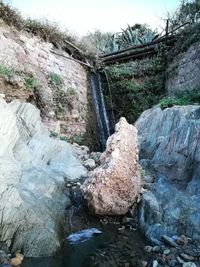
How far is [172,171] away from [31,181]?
112 inches

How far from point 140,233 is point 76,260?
1406 mm

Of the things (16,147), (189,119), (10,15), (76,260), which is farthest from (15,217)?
(10,15)

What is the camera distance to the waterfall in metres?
11.0

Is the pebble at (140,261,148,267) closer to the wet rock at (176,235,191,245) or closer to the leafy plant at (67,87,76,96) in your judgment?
the wet rock at (176,235,191,245)

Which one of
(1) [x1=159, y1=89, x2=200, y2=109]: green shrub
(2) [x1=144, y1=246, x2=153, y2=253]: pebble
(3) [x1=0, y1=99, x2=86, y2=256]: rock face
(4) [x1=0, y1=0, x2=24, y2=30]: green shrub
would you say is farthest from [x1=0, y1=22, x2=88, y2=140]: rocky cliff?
(2) [x1=144, y1=246, x2=153, y2=253]: pebble

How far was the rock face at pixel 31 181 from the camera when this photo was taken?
4656 millimetres

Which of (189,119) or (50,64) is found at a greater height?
(50,64)

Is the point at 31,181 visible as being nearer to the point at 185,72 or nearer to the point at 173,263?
the point at 173,263

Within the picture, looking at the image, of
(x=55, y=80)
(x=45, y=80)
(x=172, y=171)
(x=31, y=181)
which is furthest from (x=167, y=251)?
(x=55, y=80)

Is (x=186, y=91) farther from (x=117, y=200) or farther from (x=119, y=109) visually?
(x=117, y=200)

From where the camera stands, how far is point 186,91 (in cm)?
953

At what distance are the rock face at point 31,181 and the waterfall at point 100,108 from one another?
11.5 feet

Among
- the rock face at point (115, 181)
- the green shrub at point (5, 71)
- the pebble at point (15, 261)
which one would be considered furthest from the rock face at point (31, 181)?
the green shrub at point (5, 71)

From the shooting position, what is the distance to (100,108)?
38.8 ft
